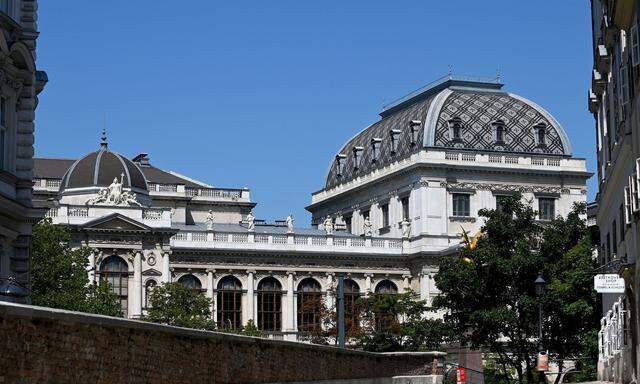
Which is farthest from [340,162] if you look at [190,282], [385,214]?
[190,282]

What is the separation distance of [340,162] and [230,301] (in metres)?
28.4

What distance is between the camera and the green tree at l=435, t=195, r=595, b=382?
66.6 m

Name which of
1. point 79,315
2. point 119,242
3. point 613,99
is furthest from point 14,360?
point 119,242

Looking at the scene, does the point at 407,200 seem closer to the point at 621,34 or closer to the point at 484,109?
the point at 484,109

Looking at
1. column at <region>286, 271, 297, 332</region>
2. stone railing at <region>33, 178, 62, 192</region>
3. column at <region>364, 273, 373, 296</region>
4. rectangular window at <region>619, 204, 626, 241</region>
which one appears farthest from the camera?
column at <region>364, 273, 373, 296</region>

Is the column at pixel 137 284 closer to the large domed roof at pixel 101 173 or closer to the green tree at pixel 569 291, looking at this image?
the large domed roof at pixel 101 173

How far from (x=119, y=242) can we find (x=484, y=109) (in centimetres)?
3439

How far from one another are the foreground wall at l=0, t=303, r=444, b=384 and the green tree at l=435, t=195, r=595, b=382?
26.5 metres

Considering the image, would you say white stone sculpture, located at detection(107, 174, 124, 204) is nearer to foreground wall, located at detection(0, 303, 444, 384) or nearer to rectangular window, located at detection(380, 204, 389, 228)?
rectangular window, located at detection(380, 204, 389, 228)

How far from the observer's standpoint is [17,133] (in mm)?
38031

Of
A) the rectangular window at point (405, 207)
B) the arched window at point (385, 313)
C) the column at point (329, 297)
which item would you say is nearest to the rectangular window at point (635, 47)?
the arched window at point (385, 313)

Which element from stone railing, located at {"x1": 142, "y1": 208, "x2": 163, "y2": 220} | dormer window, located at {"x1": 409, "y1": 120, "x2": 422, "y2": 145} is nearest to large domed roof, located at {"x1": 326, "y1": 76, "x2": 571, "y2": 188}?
dormer window, located at {"x1": 409, "y1": 120, "x2": 422, "y2": 145}

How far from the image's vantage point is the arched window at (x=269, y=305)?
10631 cm

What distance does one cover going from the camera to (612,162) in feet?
132
